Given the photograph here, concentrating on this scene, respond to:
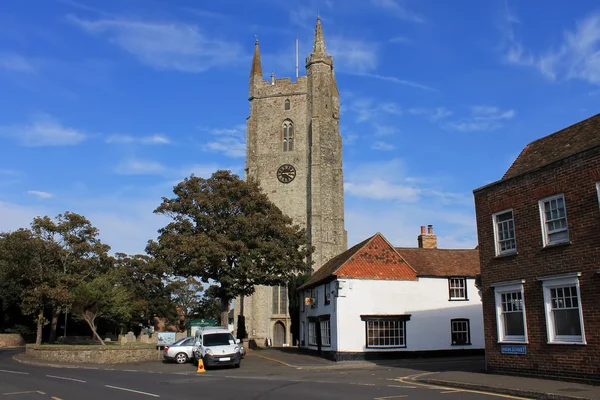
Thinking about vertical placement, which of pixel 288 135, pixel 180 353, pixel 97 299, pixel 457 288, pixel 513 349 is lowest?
pixel 180 353

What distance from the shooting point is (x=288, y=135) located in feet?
208

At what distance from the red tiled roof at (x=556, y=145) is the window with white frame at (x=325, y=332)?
43.8 ft

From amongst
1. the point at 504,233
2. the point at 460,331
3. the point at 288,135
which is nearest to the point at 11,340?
the point at 288,135

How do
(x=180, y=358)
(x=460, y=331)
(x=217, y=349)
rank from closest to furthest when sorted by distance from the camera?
(x=217, y=349) → (x=180, y=358) → (x=460, y=331)

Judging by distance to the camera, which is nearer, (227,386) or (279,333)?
(227,386)

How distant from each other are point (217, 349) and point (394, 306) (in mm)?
9725

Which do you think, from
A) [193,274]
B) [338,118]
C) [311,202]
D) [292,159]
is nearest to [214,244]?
[193,274]

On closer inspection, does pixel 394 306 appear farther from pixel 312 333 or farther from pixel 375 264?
pixel 312 333

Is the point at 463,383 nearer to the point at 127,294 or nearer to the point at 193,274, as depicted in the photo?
the point at 193,274

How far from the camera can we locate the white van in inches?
886

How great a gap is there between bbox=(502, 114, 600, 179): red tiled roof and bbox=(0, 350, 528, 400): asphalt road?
26.0 ft

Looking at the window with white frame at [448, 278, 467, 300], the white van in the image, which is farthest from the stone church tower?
the white van

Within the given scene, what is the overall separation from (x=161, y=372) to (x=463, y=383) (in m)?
12.4

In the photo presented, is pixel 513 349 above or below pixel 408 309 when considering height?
below
